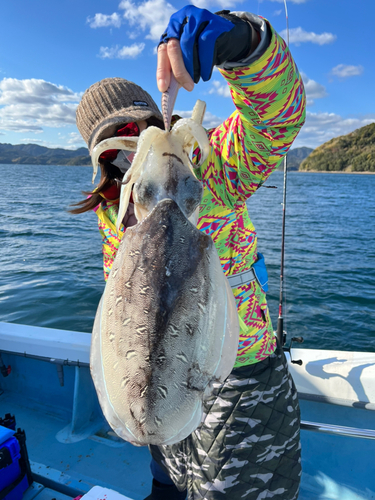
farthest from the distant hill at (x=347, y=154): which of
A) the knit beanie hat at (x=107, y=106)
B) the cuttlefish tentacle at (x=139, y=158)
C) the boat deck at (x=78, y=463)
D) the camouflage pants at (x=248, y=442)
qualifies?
the cuttlefish tentacle at (x=139, y=158)

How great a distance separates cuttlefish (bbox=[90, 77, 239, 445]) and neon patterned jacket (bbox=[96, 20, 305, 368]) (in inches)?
14.0

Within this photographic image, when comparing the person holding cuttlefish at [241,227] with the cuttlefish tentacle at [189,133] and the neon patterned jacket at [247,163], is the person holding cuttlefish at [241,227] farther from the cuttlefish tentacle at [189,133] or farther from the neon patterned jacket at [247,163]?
the cuttlefish tentacle at [189,133]

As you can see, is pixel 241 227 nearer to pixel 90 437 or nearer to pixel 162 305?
pixel 162 305

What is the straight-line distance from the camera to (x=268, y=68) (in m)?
1.41

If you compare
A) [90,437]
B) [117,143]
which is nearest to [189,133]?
[117,143]

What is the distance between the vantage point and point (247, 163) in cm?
174

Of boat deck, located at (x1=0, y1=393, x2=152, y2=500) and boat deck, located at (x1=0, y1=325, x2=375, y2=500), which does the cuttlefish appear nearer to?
boat deck, located at (x1=0, y1=325, x2=375, y2=500)

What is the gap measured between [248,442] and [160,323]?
124cm

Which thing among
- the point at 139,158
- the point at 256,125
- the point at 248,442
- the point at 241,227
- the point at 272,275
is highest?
the point at 256,125

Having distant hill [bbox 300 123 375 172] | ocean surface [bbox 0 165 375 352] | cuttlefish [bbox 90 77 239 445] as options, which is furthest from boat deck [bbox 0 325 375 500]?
distant hill [bbox 300 123 375 172]

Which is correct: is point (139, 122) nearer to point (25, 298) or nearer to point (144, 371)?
point (144, 371)

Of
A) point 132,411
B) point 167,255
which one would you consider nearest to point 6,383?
point 132,411

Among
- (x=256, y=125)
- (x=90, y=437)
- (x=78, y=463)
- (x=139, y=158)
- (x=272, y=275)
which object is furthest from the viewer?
(x=272, y=275)

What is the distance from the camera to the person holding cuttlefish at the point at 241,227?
4.82 ft
